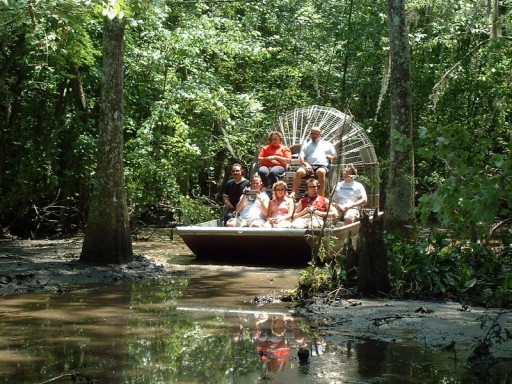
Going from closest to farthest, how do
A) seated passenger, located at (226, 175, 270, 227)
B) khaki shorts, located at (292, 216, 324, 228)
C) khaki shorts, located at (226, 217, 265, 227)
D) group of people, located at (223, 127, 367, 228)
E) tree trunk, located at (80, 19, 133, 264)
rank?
1. tree trunk, located at (80, 19, 133, 264)
2. khaki shorts, located at (292, 216, 324, 228)
3. group of people, located at (223, 127, 367, 228)
4. khaki shorts, located at (226, 217, 265, 227)
5. seated passenger, located at (226, 175, 270, 227)

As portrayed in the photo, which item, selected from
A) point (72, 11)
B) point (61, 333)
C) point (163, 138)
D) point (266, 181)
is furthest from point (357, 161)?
point (61, 333)

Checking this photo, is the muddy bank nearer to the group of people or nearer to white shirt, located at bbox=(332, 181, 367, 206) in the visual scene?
the group of people

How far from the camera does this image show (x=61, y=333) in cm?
867

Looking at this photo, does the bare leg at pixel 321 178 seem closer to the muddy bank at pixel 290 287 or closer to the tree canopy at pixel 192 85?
the tree canopy at pixel 192 85

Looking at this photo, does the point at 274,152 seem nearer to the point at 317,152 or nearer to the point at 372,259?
the point at 317,152

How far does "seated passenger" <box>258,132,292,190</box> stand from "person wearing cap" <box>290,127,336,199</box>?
381 mm

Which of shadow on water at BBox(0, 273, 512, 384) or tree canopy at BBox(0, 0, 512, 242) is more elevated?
tree canopy at BBox(0, 0, 512, 242)

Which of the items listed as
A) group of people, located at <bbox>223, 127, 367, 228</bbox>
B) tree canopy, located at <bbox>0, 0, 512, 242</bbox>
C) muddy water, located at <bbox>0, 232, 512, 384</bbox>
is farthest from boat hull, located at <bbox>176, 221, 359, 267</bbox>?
muddy water, located at <bbox>0, 232, 512, 384</bbox>

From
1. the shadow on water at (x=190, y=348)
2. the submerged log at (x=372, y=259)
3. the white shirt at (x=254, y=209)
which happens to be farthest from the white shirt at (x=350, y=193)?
the shadow on water at (x=190, y=348)

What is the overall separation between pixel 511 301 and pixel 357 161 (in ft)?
33.7

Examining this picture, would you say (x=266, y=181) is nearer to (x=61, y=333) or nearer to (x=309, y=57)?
(x=309, y=57)

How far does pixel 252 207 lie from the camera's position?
16.4 metres

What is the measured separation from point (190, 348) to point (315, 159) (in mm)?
10088

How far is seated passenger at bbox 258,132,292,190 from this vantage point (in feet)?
58.2
